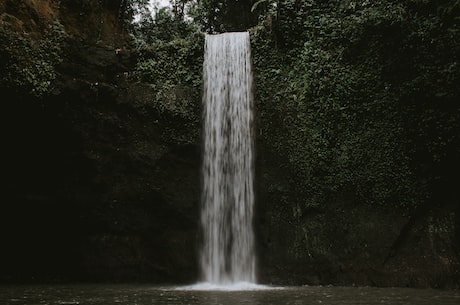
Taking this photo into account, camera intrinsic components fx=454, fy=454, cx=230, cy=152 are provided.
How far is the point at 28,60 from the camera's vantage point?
31.7 feet

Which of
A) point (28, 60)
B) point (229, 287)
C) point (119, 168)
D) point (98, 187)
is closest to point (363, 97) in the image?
point (229, 287)

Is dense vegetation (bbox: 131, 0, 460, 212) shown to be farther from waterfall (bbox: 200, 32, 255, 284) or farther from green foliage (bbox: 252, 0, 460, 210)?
waterfall (bbox: 200, 32, 255, 284)

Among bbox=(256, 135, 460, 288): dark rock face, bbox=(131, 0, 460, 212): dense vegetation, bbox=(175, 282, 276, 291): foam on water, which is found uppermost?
bbox=(131, 0, 460, 212): dense vegetation

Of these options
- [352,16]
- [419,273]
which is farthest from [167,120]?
[419,273]

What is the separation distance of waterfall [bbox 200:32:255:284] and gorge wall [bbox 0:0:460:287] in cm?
26

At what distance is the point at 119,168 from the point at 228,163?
2.48m

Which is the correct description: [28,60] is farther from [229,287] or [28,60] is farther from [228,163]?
[229,287]

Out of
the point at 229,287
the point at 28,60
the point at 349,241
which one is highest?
the point at 28,60

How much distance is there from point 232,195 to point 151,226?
2.06 meters

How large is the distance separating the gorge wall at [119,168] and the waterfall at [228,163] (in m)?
0.26

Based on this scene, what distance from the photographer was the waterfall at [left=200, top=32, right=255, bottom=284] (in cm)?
943

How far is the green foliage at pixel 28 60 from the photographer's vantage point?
9328mm

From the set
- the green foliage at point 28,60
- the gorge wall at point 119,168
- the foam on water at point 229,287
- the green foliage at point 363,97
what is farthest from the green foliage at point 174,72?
the foam on water at point 229,287

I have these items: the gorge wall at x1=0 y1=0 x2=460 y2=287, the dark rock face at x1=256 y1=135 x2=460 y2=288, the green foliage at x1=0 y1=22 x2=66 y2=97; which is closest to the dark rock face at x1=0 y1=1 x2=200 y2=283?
the gorge wall at x1=0 y1=0 x2=460 y2=287
